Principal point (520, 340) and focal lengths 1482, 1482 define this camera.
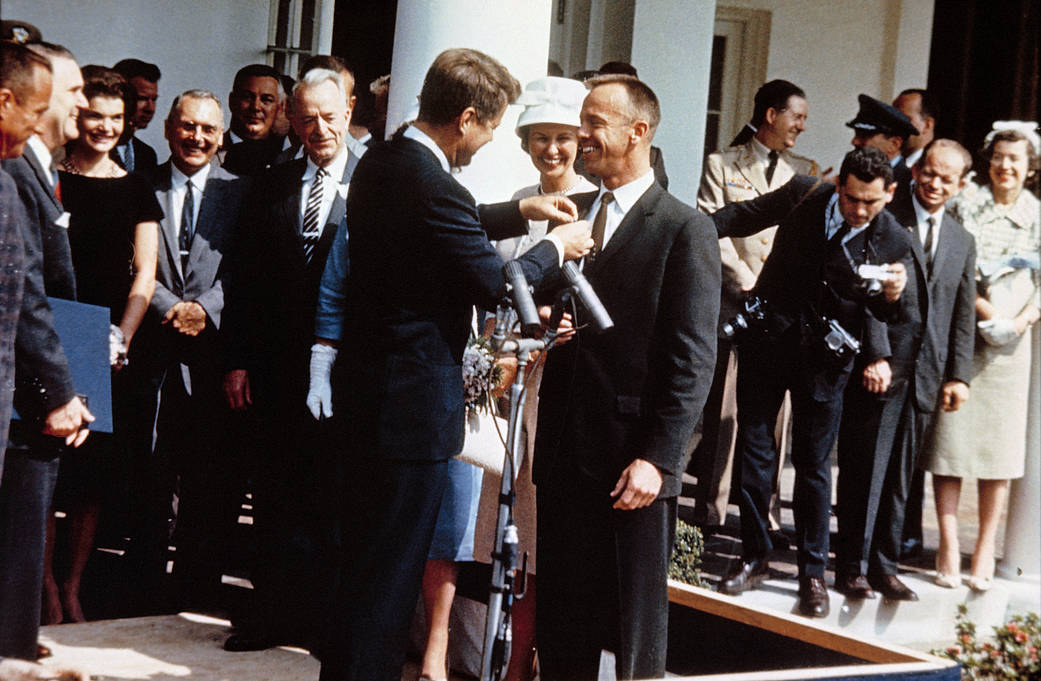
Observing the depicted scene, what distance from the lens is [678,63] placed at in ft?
29.5

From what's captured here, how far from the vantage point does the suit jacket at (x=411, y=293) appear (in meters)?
3.94

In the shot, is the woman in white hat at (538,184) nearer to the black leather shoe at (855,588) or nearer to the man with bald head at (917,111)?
the black leather shoe at (855,588)

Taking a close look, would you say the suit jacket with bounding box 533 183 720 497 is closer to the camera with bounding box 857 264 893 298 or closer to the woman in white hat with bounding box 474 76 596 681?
the woman in white hat with bounding box 474 76 596 681

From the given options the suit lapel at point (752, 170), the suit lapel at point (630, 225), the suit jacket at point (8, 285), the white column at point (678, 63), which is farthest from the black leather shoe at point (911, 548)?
the suit jacket at point (8, 285)

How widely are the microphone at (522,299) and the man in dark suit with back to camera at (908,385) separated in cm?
303

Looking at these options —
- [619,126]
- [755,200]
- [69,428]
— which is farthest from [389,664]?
[755,200]

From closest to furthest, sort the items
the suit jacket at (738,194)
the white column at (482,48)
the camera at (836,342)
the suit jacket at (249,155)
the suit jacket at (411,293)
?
the suit jacket at (411,293)
the white column at (482,48)
the camera at (836,342)
the suit jacket at (249,155)
the suit jacket at (738,194)

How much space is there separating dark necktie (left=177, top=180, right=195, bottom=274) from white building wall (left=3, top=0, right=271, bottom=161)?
2344 millimetres

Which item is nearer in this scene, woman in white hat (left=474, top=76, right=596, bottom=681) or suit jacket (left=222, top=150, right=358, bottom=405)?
woman in white hat (left=474, top=76, right=596, bottom=681)

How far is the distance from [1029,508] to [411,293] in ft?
15.6

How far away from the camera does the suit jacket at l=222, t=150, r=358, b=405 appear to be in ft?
17.4

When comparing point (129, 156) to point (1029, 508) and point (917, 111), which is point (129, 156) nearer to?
point (917, 111)

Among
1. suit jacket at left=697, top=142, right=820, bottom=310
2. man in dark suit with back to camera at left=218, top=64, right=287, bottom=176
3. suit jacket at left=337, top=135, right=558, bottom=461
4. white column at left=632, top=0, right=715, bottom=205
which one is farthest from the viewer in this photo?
white column at left=632, top=0, right=715, bottom=205

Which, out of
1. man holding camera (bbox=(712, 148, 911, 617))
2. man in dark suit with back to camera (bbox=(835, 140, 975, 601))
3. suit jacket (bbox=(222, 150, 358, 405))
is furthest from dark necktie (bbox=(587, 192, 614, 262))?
man in dark suit with back to camera (bbox=(835, 140, 975, 601))
